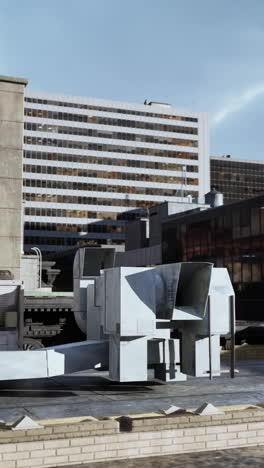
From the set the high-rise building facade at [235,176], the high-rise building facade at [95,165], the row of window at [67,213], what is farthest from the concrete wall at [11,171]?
the high-rise building facade at [235,176]

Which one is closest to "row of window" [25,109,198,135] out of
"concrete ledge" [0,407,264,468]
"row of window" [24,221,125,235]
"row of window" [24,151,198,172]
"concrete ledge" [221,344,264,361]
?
"row of window" [24,151,198,172]

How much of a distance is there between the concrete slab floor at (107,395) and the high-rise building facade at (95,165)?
111309mm

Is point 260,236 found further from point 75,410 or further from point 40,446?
point 40,446

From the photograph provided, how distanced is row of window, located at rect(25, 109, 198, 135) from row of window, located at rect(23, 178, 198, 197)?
590 inches

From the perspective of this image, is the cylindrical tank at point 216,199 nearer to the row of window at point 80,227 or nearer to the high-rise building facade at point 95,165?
the high-rise building facade at point 95,165

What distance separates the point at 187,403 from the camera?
15.1 metres

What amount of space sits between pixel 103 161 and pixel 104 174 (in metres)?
3.08

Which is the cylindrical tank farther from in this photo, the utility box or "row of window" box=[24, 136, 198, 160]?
the utility box

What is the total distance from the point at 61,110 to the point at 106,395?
125m

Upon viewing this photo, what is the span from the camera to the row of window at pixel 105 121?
13375cm

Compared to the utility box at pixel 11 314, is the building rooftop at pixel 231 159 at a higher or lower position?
higher

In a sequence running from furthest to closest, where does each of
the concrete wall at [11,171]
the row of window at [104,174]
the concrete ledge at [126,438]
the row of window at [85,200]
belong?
the row of window at [104,174], the row of window at [85,200], the concrete wall at [11,171], the concrete ledge at [126,438]

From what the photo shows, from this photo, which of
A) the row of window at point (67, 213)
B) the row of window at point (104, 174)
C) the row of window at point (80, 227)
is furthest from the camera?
the row of window at point (104, 174)

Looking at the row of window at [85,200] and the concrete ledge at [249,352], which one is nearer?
the concrete ledge at [249,352]
